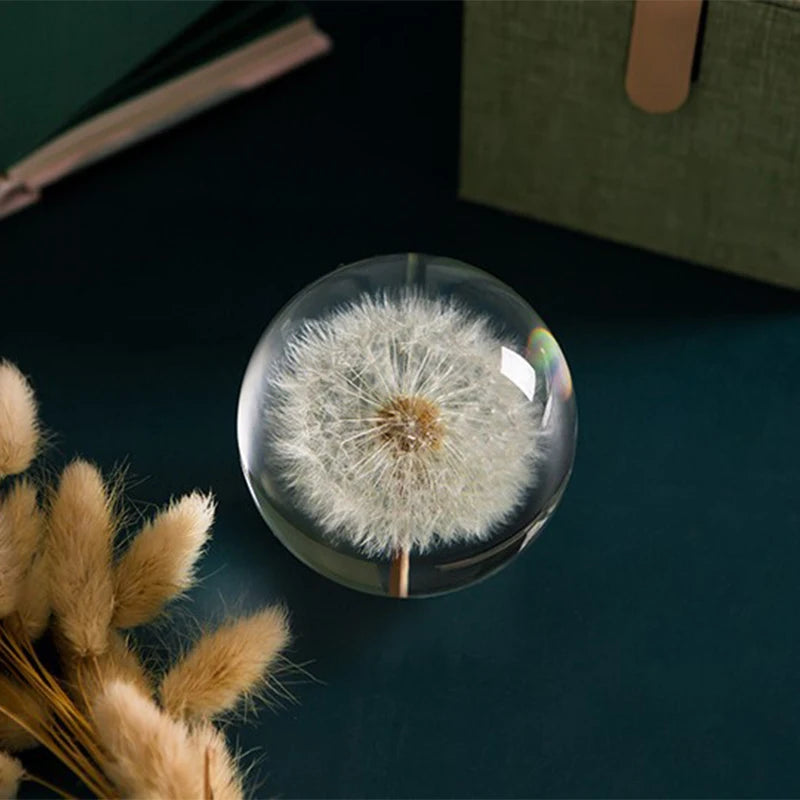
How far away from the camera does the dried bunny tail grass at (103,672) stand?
2.11 feet

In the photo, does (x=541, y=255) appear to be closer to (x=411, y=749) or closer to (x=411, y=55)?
(x=411, y=55)

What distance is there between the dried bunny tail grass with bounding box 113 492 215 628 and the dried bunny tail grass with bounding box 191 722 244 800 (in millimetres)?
73

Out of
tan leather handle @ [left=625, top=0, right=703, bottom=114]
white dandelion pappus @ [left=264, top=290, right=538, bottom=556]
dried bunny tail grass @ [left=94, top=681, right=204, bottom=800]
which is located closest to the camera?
dried bunny tail grass @ [left=94, top=681, right=204, bottom=800]

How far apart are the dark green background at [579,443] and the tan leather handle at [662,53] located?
105 mm

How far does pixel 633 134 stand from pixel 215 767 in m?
0.42

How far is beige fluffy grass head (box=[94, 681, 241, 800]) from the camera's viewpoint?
546 mm

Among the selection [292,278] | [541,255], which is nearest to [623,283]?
[541,255]

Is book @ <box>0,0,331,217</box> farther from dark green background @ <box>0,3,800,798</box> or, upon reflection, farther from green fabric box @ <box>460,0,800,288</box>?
green fabric box @ <box>460,0,800,288</box>

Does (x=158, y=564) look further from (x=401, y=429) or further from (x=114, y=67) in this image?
(x=114, y=67)

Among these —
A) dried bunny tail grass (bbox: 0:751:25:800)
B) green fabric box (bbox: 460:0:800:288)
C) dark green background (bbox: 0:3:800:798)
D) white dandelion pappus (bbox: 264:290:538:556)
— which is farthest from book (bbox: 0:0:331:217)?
dried bunny tail grass (bbox: 0:751:25:800)

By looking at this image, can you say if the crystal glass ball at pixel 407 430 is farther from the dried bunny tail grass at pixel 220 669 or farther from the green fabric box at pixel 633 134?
the green fabric box at pixel 633 134

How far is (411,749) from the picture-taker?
670 millimetres

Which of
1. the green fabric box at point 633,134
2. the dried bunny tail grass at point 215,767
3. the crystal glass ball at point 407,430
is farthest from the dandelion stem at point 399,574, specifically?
the green fabric box at point 633,134

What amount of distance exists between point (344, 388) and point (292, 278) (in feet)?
0.64
